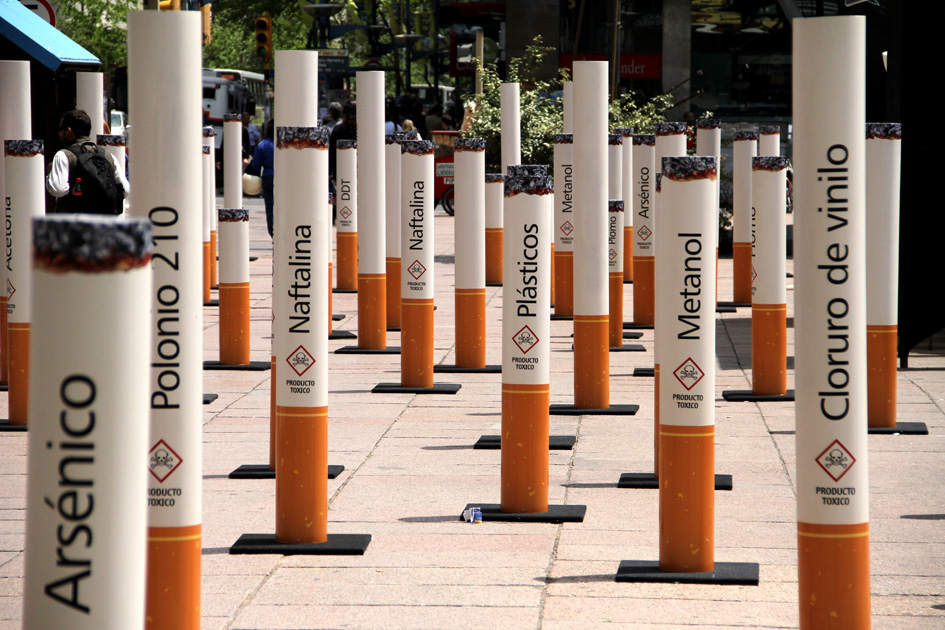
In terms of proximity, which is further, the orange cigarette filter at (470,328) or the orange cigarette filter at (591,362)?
the orange cigarette filter at (470,328)

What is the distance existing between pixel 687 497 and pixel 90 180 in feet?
24.1

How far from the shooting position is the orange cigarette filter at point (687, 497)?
5.45 meters

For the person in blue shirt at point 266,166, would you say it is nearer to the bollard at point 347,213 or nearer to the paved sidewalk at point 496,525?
the bollard at point 347,213

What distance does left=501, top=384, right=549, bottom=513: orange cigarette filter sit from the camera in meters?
6.52

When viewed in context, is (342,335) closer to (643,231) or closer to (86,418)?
(643,231)

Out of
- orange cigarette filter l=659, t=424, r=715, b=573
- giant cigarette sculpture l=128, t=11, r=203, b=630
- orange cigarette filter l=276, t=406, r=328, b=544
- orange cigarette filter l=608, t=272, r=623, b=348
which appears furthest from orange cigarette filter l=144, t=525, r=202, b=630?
orange cigarette filter l=608, t=272, r=623, b=348

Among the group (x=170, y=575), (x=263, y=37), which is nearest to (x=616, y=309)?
(x=170, y=575)

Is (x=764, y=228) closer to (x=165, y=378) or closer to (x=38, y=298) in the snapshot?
(x=165, y=378)

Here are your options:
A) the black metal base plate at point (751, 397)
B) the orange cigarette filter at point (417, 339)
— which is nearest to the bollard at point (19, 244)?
the orange cigarette filter at point (417, 339)

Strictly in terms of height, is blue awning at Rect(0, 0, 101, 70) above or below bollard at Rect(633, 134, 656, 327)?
above

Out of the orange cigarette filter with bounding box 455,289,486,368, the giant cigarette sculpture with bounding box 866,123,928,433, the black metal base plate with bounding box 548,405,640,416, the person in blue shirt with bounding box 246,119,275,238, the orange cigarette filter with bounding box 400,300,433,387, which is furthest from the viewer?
the person in blue shirt with bounding box 246,119,275,238

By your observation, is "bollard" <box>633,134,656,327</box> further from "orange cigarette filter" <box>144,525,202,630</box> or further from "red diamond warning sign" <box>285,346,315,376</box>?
"orange cigarette filter" <box>144,525,202,630</box>

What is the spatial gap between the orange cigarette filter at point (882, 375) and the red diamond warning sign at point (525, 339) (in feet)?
10.6

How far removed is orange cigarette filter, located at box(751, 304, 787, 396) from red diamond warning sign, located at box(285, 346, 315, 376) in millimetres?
4838
